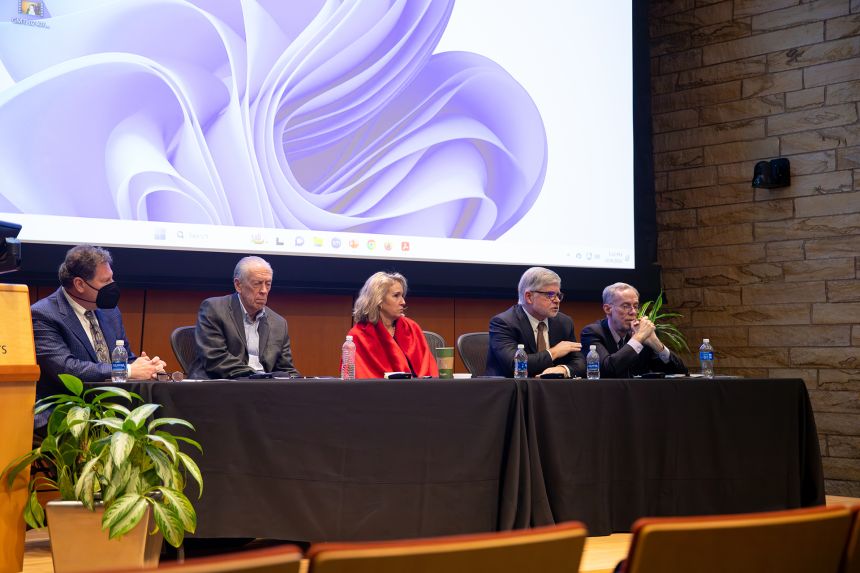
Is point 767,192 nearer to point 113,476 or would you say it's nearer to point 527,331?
point 527,331

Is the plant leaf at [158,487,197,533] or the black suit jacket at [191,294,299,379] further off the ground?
the black suit jacket at [191,294,299,379]

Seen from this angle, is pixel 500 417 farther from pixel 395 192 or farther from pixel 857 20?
pixel 857 20

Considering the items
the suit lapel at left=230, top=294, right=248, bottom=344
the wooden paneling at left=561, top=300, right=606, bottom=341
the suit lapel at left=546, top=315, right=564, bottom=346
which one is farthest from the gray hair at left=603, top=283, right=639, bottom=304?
the suit lapel at left=230, top=294, right=248, bottom=344

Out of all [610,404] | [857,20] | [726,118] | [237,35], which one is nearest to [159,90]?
[237,35]

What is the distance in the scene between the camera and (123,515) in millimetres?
2537

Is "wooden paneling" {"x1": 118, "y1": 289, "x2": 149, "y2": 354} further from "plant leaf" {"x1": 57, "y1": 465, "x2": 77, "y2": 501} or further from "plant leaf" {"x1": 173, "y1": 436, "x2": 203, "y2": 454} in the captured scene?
"plant leaf" {"x1": 57, "y1": 465, "x2": 77, "y2": 501}

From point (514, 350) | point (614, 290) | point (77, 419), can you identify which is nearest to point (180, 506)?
point (77, 419)

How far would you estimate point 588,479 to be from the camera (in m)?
3.53

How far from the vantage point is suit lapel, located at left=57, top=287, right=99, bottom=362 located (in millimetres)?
3520

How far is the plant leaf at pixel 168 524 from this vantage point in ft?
8.50

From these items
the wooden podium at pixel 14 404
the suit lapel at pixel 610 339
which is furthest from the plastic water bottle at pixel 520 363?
the wooden podium at pixel 14 404

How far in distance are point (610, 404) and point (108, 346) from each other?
2.07 m

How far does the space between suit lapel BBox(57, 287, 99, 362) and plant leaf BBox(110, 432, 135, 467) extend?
1031 millimetres

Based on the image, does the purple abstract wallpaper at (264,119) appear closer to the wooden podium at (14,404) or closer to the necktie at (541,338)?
the necktie at (541,338)
